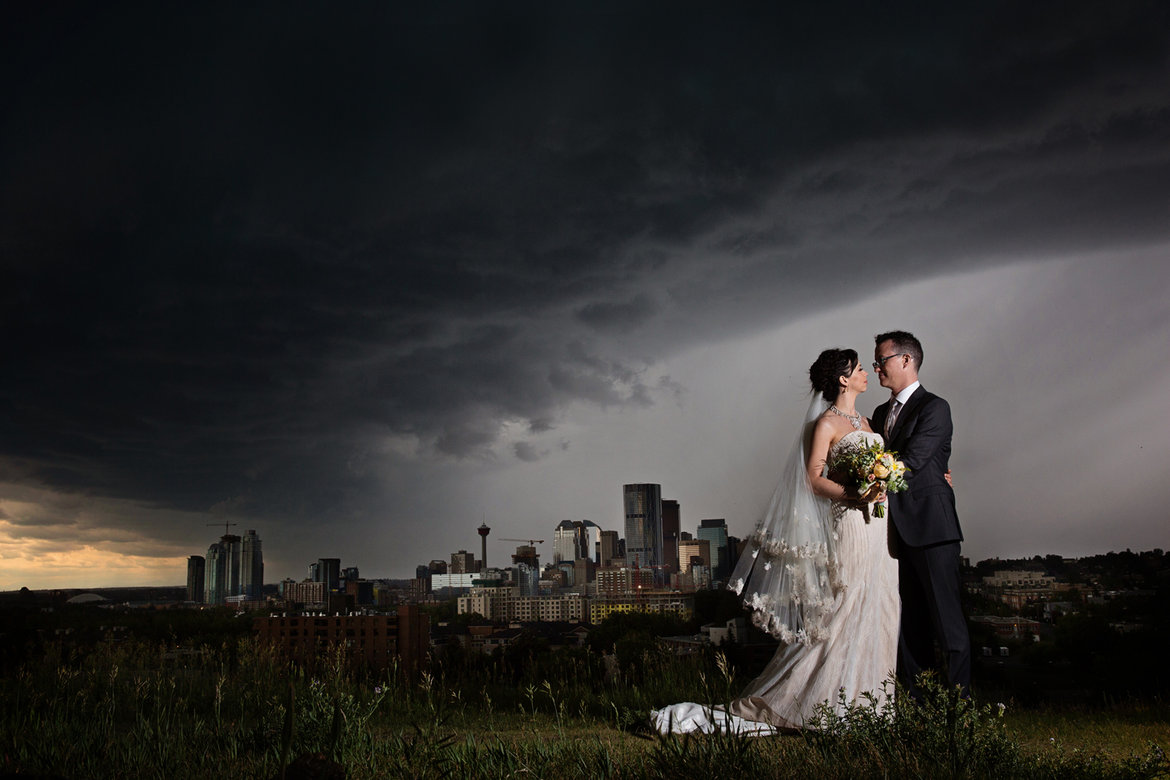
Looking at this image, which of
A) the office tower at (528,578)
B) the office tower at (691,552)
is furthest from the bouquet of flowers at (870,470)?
the office tower at (528,578)

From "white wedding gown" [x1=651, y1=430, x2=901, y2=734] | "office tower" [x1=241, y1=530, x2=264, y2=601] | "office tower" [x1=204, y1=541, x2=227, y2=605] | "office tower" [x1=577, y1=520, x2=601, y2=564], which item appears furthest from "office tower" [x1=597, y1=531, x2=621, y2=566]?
"white wedding gown" [x1=651, y1=430, x2=901, y2=734]

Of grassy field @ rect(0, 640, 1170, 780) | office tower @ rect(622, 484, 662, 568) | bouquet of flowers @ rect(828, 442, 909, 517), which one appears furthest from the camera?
office tower @ rect(622, 484, 662, 568)

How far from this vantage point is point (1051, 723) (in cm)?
574

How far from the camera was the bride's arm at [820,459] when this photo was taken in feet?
17.4

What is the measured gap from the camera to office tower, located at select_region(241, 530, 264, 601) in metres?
18.5

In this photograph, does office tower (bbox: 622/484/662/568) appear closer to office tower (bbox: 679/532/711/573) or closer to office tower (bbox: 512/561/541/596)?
office tower (bbox: 679/532/711/573)

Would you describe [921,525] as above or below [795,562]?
above

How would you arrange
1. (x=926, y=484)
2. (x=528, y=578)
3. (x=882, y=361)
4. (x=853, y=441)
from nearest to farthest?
(x=926, y=484), (x=853, y=441), (x=882, y=361), (x=528, y=578)

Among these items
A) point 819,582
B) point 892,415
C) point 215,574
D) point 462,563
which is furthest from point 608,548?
point 892,415

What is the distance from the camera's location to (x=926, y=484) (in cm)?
489

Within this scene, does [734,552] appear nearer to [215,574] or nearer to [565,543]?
[215,574]

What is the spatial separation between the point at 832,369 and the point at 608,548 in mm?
17793

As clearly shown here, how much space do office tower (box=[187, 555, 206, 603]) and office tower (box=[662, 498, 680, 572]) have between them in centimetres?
1070

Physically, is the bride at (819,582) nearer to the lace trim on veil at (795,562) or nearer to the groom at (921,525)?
the lace trim on veil at (795,562)
